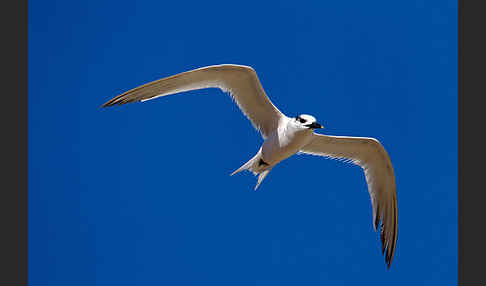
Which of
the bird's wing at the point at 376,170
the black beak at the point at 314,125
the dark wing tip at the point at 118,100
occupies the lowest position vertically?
the bird's wing at the point at 376,170

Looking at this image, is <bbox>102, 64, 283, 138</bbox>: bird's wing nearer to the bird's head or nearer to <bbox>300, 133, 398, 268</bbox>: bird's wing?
the bird's head

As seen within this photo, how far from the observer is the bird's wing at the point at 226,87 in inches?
243

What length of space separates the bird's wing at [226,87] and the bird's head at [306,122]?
1.86ft

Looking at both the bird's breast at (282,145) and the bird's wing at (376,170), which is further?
the bird's wing at (376,170)

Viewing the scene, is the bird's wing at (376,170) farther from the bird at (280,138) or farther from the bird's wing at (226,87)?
the bird's wing at (226,87)

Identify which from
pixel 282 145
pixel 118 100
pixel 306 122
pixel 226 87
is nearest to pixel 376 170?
pixel 282 145

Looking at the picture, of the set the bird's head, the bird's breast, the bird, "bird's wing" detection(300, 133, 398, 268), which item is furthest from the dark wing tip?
"bird's wing" detection(300, 133, 398, 268)

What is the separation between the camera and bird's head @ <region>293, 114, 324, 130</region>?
5.97 meters

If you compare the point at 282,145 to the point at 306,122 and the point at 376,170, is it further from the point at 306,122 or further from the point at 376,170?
the point at 376,170

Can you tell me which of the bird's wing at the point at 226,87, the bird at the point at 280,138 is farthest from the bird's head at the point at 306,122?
the bird's wing at the point at 226,87

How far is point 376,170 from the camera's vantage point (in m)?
7.43

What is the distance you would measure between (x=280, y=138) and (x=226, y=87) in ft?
3.03

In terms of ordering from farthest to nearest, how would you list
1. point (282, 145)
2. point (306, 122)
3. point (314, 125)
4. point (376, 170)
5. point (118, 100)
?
point (376, 170) < point (282, 145) < point (118, 100) < point (306, 122) < point (314, 125)

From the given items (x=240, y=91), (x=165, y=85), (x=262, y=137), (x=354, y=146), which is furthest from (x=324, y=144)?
(x=165, y=85)
